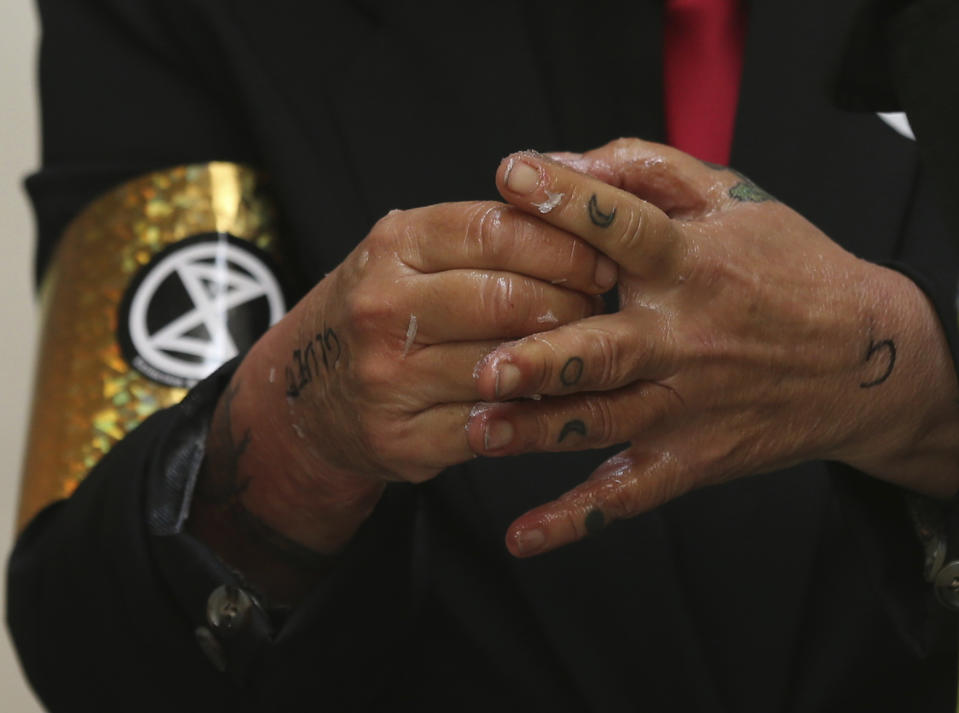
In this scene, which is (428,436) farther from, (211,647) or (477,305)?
(211,647)

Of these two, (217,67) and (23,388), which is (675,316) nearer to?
(217,67)

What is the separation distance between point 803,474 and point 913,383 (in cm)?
16

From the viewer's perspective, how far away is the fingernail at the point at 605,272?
0.50 meters

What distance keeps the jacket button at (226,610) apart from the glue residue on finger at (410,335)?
0.68ft

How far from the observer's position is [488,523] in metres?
0.69

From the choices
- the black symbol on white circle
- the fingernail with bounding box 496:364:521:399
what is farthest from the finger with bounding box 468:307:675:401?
the black symbol on white circle

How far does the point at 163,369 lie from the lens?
2.55 ft

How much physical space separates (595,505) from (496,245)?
0.44 feet

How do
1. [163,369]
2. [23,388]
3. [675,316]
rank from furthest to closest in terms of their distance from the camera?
[23,388] → [163,369] → [675,316]

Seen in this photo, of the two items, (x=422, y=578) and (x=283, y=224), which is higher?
(x=283, y=224)

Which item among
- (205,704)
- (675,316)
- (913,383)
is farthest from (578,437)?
(205,704)

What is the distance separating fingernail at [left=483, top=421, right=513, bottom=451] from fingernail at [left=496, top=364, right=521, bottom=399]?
29 mm

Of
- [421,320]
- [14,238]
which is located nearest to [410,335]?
[421,320]

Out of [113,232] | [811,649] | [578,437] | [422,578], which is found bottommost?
[811,649]
